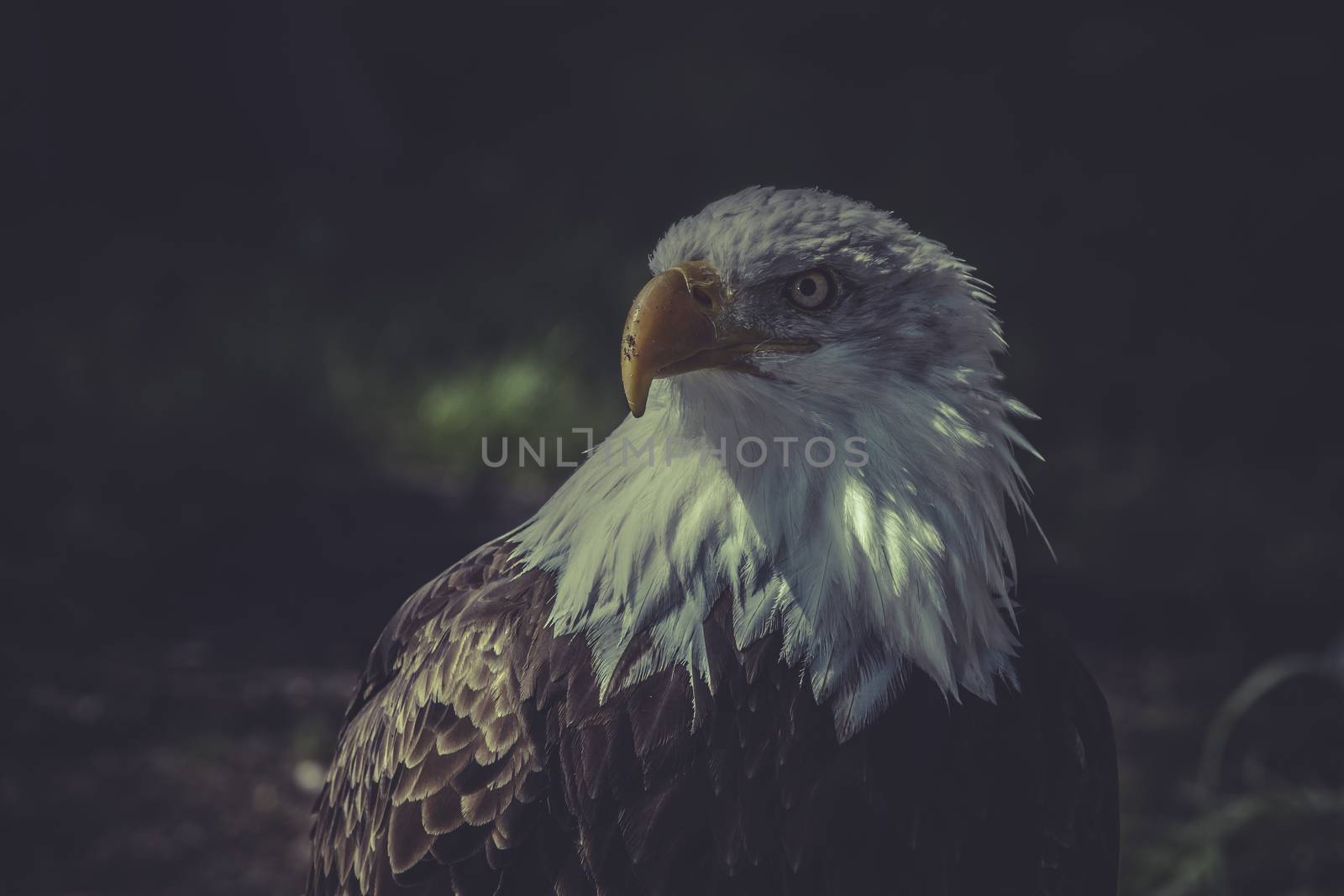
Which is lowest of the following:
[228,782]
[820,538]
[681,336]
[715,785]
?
[715,785]

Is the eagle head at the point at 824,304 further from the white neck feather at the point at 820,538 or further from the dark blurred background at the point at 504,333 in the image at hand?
the dark blurred background at the point at 504,333

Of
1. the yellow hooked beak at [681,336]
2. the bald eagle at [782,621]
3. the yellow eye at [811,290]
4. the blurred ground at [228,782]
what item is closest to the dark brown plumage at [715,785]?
the bald eagle at [782,621]

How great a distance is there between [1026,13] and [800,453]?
732 cm

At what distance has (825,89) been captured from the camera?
8.23m

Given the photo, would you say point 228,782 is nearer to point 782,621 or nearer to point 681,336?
point 782,621

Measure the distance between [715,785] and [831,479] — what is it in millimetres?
566

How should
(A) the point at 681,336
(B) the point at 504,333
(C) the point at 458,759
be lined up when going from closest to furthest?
(A) the point at 681,336
(C) the point at 458,759
(B) the point at 504,333

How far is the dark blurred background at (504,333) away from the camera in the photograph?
457 cm

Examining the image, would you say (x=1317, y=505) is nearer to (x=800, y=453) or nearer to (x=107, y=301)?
(x=800, y=453)

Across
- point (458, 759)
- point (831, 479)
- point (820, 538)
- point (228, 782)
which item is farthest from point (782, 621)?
point (228, 782)

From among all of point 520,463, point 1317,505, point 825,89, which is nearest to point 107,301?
point 520,463

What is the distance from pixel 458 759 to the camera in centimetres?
233

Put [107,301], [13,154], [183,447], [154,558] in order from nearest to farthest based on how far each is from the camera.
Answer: [154,558], [183,447], [107,301], [13,154]

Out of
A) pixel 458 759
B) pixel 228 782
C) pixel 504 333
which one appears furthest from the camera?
pixel 504 333
